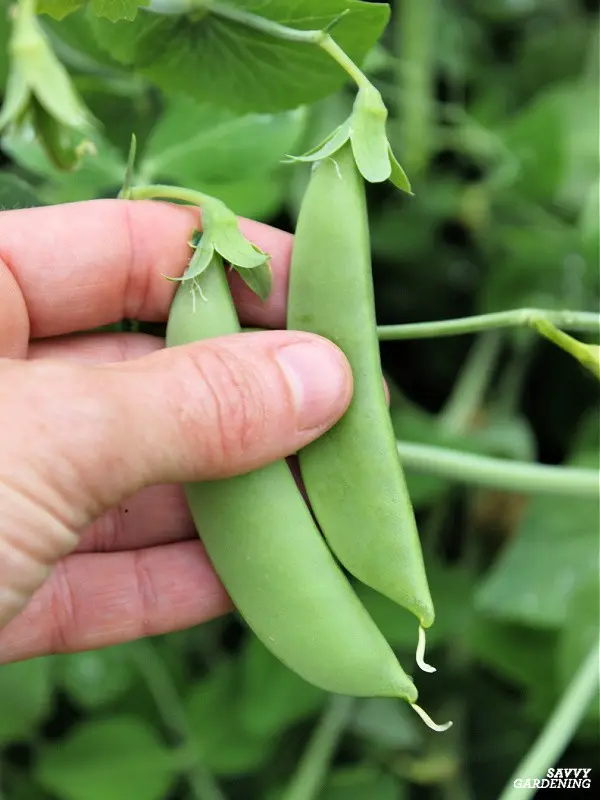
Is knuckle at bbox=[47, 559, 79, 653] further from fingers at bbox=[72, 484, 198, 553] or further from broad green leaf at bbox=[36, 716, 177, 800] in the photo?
broad green leaf at bbox=[36, 716, 177, 800]

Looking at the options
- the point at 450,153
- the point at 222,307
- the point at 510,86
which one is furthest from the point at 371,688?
the point at 510,86

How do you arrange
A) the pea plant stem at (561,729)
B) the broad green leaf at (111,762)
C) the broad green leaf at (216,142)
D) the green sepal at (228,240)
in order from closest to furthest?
the green sepal at (228,240)
the pea plant stem at (561,729)
the broad green leaf at (216,142)
the broad green leaf at (111,762)

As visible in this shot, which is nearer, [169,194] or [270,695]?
[169,194]

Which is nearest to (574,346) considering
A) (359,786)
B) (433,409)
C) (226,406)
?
(226,406)

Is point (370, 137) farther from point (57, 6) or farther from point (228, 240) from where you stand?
point (57, 6)

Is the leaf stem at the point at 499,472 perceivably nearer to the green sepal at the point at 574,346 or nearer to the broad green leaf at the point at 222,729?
the green sepal at the point at 574,346

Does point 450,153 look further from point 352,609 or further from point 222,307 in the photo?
point 352,609

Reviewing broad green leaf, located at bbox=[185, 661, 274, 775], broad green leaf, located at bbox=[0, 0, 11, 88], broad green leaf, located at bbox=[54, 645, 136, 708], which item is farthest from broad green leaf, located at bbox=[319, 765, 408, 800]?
broad green leaf, located at bbox=[0, 0, 11, 88]

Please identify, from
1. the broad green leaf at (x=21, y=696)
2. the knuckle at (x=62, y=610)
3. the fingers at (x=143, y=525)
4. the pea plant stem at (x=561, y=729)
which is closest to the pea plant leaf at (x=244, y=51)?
the fingers at (x=143, y=525)
